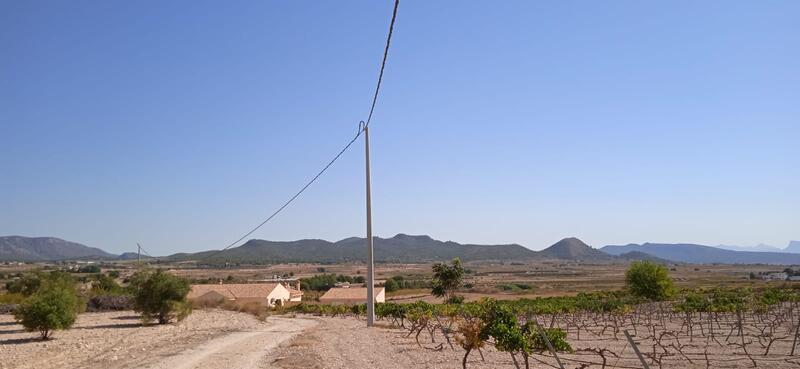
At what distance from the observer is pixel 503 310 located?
14.5 m

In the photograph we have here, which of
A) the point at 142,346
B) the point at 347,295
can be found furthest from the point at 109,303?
the point at 347,295

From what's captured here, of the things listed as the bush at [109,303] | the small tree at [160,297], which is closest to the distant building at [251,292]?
the bush at [109,303]

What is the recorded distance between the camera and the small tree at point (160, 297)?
3634 centimetres

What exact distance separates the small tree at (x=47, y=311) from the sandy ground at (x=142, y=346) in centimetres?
64

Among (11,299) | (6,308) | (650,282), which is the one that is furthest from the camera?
(650,282)

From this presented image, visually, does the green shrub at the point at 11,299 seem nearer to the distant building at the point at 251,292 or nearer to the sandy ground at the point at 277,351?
the distant building at the point at 251,292

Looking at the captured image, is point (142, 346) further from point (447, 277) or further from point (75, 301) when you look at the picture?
point (447, 277)

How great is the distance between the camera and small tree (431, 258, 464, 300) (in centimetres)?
7800

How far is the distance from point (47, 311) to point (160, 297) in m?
8.96

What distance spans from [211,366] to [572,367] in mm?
10849

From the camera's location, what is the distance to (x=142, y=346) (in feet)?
80.9

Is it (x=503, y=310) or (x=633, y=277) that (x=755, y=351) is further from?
(x=633, y=277)

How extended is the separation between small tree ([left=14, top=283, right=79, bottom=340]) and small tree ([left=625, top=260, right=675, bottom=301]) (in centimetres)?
5780

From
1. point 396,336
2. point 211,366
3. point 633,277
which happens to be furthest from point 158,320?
point 633,277
